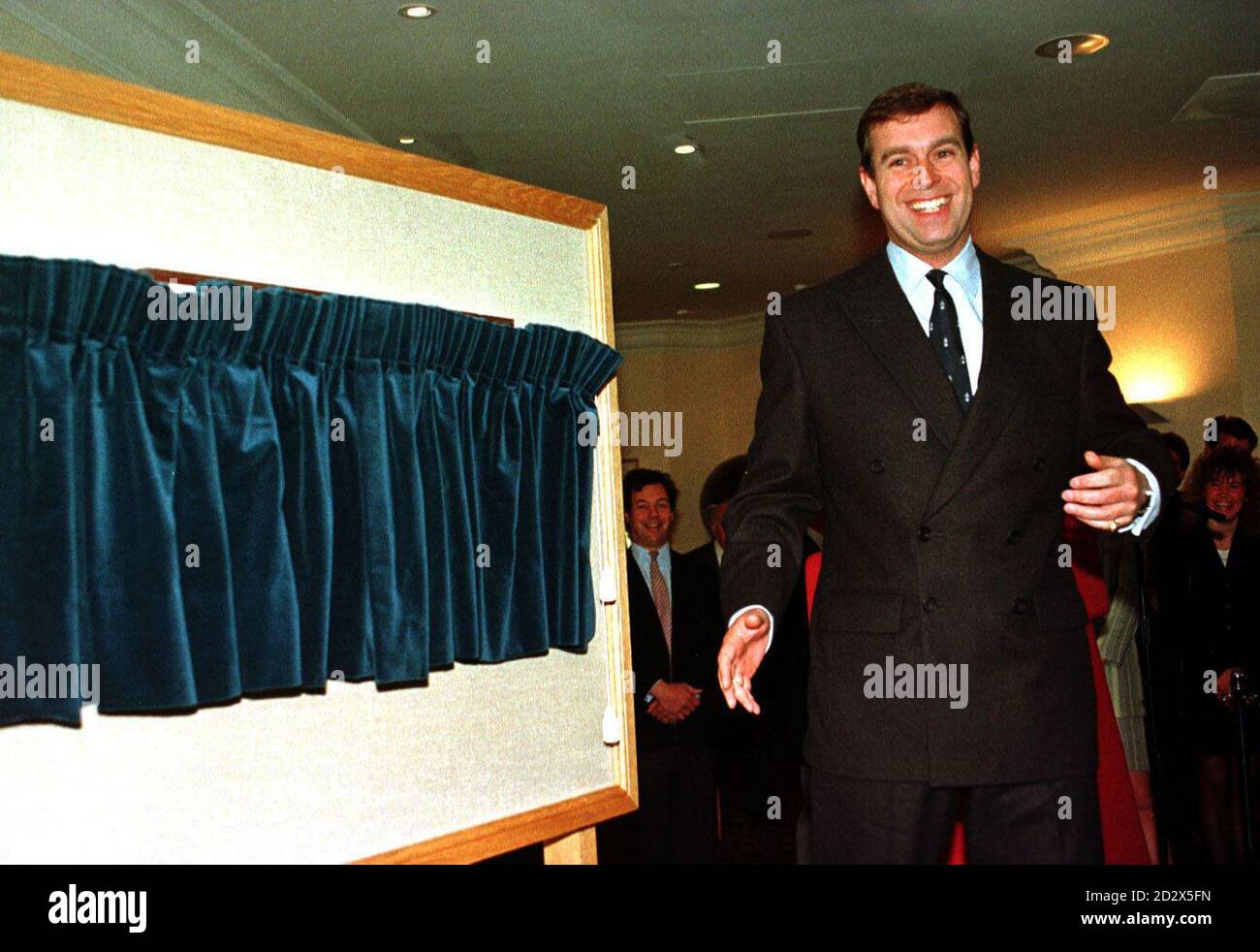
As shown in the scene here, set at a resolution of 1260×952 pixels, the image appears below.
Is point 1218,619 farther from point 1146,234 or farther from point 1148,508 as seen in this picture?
point 1146,234

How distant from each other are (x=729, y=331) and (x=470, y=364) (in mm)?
9609

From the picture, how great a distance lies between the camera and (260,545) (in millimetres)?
2145

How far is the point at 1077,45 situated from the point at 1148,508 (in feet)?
13.8

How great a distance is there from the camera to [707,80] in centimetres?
571

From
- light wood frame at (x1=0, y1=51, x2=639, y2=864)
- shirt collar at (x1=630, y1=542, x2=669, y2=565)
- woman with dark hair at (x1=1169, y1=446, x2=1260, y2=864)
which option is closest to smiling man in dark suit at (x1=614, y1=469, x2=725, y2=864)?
shirt collar at (x1=630, y1=542, x2=669, y2=565)

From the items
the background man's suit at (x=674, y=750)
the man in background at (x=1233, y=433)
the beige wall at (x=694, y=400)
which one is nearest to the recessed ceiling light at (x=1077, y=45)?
the man in background at (x=1233, y=433)

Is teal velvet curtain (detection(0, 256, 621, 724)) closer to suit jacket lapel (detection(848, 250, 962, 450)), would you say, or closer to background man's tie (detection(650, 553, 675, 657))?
suit jacket lapel (detection(848, 250, 962, 450))

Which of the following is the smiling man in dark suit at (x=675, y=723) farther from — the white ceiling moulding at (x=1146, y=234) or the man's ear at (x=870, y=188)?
the white ceiling moulding at (x=1146, y=234)

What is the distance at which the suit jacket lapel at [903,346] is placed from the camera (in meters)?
1.92

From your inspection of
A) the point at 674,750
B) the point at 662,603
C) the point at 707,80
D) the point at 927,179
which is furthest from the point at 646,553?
the point at 927,179

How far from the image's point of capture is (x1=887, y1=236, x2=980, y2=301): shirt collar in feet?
6.66

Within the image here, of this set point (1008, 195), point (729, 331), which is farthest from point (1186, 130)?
point (729, 331)

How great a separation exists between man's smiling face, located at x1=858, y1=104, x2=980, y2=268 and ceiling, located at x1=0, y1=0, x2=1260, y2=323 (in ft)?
9.91

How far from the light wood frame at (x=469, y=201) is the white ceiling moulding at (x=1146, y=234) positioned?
6452 millimetres
